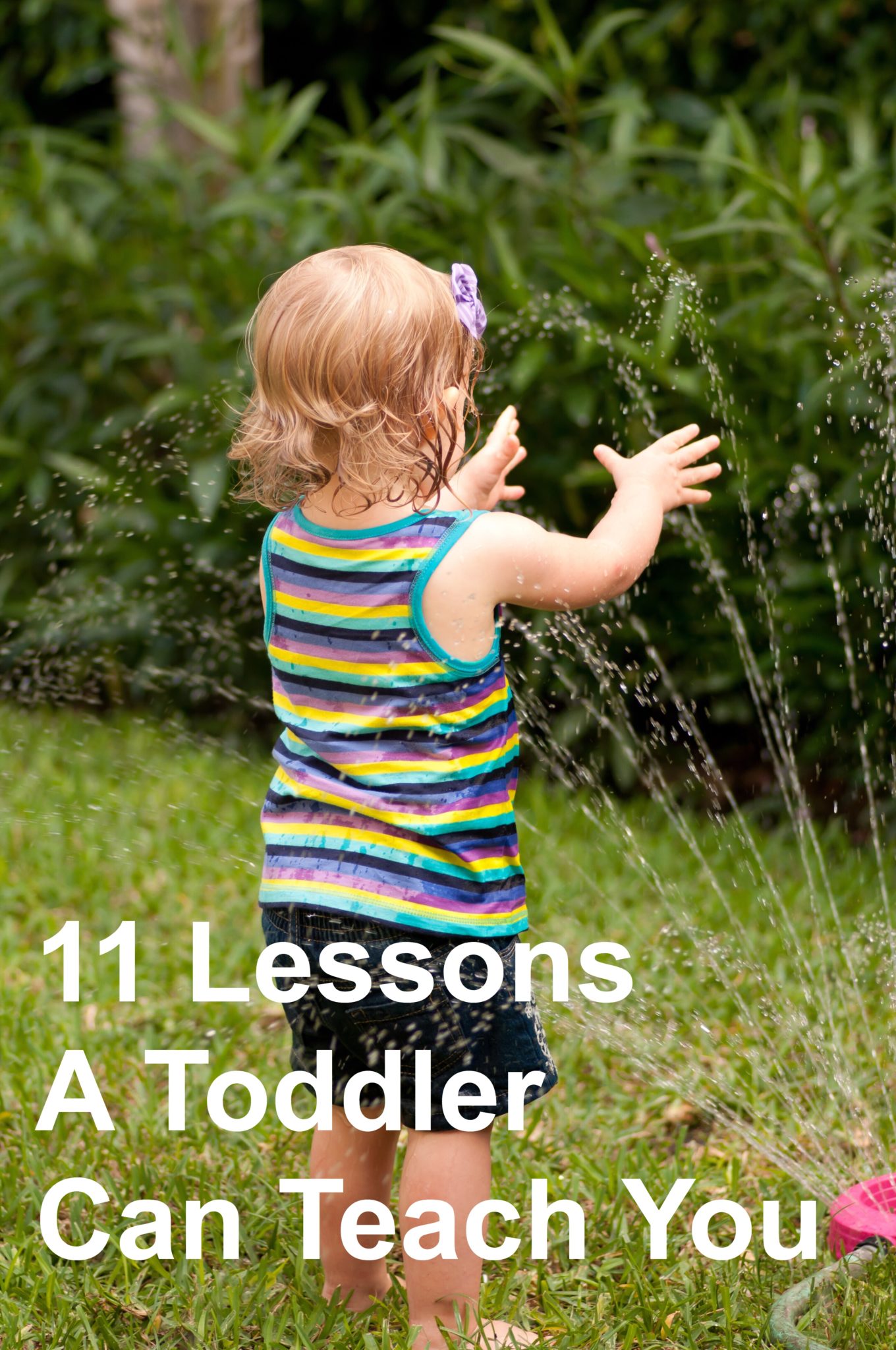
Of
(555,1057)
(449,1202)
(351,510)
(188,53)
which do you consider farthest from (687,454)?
(188,53)

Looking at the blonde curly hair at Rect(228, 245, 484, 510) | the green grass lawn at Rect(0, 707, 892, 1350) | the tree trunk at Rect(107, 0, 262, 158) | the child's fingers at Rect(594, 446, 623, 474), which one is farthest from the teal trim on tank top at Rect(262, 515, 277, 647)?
the tree trunk at Rect(107, 0, 262, 158)

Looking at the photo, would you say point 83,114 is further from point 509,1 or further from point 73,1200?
point 73,1200

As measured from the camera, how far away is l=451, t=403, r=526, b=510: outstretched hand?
197 cm

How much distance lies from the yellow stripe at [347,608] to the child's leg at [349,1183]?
665 mm

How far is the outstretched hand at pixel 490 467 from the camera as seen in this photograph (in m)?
1.97

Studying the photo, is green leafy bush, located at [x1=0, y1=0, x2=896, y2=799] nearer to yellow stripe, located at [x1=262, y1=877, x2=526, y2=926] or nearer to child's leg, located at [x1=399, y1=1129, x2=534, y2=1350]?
yellow stripe, located at [x1=262, y1=877, x2=526, y2=926]

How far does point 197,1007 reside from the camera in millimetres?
3002

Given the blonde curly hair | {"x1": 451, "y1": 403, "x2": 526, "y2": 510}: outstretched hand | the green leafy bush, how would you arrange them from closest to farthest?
the blonde curly hair → {"x1": 451, "y1": 403, "x2": 526, "y2": 510}: outstretched hand → the green leafy bush

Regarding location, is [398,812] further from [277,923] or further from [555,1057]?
[555,1057]

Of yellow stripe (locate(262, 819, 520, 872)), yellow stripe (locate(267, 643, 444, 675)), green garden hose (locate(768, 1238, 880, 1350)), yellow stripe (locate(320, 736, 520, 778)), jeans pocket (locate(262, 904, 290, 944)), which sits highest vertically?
yellow stripe (locate(267, 643, 444, 675))

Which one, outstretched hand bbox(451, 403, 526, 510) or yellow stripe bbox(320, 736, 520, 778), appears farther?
outstretched hand bbox(451, 403, 526, 510)

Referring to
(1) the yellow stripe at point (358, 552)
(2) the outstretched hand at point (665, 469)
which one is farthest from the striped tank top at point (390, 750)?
(2) the outstretched hand at point (665, 469)

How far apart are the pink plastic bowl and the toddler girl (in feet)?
1.69

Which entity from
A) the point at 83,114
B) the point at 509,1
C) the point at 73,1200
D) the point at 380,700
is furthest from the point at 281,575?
the point at 83,114
